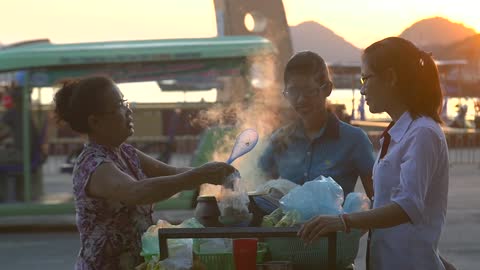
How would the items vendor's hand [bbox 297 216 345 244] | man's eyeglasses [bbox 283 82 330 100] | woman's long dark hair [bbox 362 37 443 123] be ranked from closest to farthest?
vendor's hand [bbox 297 216 345 244], woman's long dark hair [bbox 362 37 443 123], man's eyeglasses [bbox 283 82 330 100]

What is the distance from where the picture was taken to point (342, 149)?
4090 mm

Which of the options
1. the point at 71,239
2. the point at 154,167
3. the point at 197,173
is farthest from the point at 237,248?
the point at 71,239

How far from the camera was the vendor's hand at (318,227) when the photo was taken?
2.99m

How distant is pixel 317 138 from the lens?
412 cm

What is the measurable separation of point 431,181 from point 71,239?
10274 mm

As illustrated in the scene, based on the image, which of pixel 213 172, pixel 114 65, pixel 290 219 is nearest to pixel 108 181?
pixel 213 172

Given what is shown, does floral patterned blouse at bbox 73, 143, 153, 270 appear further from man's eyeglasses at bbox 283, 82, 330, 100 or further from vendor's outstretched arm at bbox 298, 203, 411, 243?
man's eyeglasses at bbox 283, 82, 330, 100

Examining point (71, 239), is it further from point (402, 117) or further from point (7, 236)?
point (402, 117)

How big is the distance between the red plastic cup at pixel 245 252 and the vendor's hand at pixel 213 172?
33cm

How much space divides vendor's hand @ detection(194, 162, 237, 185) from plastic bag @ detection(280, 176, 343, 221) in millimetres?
218

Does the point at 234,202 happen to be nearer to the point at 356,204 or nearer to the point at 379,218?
the point at 356,204

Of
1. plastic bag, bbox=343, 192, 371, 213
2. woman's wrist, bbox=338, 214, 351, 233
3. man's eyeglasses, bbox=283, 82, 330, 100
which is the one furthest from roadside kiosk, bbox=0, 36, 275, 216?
woman's wrist, bbox=338, 214, 351, 233

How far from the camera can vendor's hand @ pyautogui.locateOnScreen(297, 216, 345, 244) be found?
2.99m

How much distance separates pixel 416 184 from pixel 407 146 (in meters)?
0.14
